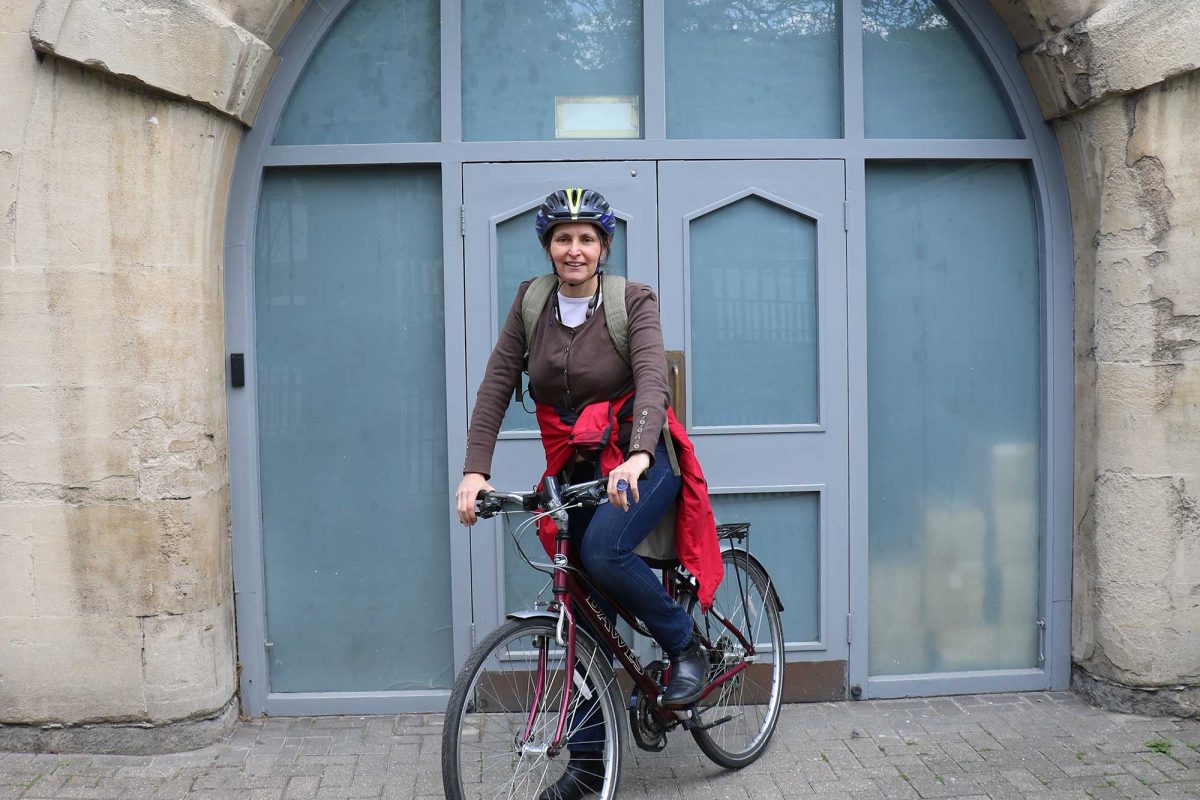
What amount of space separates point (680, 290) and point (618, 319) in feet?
3.40

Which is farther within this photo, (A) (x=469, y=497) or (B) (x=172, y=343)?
(B) (x=172, y=343)

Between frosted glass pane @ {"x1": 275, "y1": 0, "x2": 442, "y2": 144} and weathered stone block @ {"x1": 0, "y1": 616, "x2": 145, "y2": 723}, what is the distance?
199cm

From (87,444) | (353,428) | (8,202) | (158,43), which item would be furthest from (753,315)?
(8,202)

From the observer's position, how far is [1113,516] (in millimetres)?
4449

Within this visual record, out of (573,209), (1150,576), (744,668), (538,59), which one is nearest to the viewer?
(573,209)

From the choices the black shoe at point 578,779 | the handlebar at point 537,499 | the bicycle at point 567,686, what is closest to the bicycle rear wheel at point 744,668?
the bicycle at point 567,686

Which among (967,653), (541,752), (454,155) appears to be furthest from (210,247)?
(967,653)

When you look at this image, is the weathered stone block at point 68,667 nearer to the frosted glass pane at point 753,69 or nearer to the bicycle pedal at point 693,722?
the bicycle pedal at point 693,722

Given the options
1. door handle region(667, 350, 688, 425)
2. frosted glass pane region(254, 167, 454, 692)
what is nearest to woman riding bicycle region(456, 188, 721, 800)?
door handle region(667, 350, 688, 425)

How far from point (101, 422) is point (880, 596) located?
3140 millimetres

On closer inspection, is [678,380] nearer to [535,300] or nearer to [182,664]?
[535,300]

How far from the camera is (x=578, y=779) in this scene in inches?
141

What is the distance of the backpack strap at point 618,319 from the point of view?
3.49m

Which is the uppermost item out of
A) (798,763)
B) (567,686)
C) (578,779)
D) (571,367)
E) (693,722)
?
(571,367)
